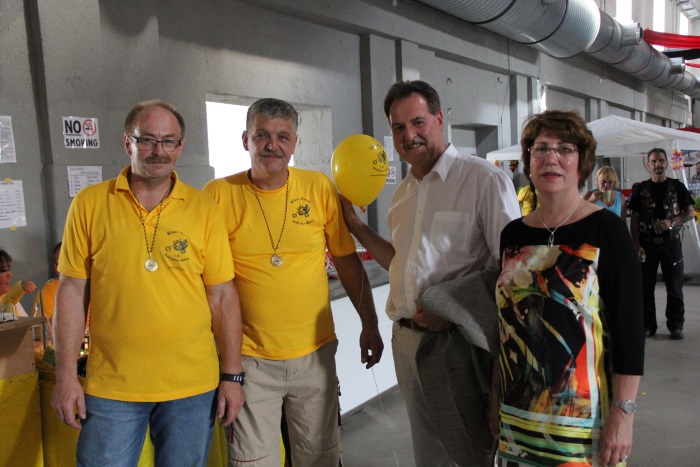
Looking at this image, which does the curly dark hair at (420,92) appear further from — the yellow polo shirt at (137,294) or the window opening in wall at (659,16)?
the window opening in wall at (659,16)

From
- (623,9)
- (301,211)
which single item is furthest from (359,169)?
(623,9)

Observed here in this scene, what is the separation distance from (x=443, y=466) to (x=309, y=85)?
3953mm

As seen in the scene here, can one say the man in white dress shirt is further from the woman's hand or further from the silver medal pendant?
the silver medal pendant

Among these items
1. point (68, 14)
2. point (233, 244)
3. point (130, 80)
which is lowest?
point (233, 244)

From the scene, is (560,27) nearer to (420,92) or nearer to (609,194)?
(609,194)

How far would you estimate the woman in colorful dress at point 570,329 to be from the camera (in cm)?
139

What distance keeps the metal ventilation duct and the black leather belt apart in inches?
154

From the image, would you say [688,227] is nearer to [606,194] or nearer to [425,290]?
[606,194]

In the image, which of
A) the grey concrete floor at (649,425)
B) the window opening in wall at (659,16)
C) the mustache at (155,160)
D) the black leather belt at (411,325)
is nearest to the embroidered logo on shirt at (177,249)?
the mustache at (155,160)

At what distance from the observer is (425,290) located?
5.92ft

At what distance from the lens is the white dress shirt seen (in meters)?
1.79

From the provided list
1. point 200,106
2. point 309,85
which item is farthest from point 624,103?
point 200,106

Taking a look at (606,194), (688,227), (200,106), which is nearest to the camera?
(200,106)

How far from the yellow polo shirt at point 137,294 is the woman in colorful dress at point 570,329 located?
2.91 ft
